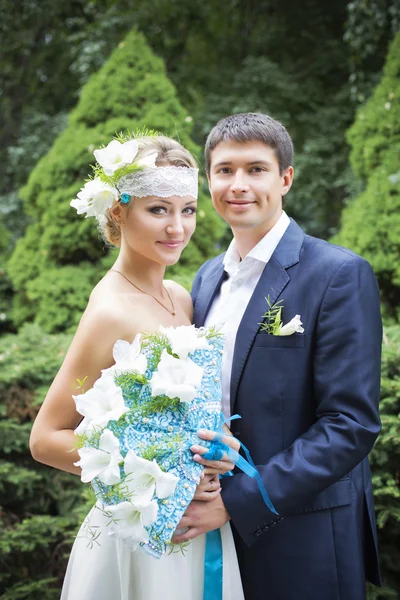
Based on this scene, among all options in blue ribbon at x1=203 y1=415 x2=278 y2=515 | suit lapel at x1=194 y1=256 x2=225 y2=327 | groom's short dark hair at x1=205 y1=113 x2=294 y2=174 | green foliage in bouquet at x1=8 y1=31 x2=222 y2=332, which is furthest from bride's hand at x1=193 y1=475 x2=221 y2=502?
green foliage in bouquet at x1=8 y1=31 x2=222 y2=332

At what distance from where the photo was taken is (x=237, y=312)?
2727 millimetres

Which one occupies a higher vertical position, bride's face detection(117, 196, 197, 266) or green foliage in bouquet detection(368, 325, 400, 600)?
bride's face detection(117, 196, 197, 266)

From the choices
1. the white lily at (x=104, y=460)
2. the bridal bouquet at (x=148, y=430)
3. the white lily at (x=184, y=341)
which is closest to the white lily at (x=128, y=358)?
the bridal bouquet at (x=148, y=430)

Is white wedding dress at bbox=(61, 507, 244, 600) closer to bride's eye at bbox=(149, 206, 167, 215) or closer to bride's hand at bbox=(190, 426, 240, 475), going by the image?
bride's hand at bbox=(190, 426, 240, 475)

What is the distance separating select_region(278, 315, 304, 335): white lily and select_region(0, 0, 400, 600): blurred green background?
114 cm

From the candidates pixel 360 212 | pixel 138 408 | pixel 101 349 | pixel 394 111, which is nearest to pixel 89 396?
pixel 138 408

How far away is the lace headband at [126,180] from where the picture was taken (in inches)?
99.5

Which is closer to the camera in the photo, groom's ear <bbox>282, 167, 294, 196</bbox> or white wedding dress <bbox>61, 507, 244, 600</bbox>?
white wedding dress <bbox>61, 507, 244, 600</bbox>

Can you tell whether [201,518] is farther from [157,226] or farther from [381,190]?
[381,190]

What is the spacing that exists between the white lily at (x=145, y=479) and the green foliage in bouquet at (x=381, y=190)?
12.2 ft

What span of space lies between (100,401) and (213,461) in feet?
1.49

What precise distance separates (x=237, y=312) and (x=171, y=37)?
8399 mm

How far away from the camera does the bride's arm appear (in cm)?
241

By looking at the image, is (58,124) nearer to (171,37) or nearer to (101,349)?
(171,37)
